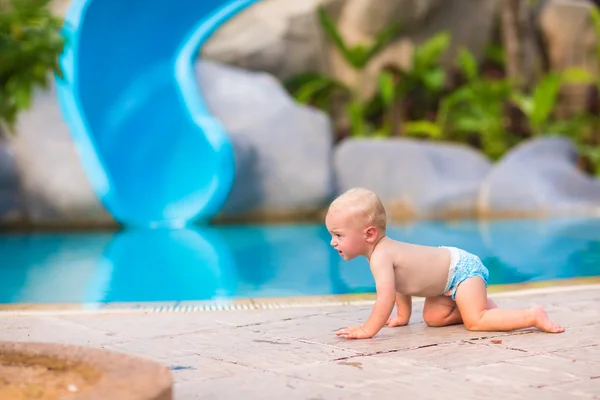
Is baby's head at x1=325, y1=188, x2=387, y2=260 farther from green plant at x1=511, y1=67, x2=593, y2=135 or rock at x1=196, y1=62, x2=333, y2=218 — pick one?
green plant at x1=511, y1=67, x2=593, y2=135

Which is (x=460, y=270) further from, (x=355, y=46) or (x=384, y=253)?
(x=355, y=46)

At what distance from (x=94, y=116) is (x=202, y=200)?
1679 millimetres

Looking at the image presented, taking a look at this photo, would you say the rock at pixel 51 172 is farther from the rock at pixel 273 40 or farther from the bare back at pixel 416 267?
the bare back at pixel 416 267

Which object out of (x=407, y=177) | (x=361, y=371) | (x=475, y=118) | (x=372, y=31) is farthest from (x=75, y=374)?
(x=372, y=31)

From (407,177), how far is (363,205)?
24.5 feet

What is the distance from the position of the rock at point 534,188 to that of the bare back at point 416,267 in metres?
7.15

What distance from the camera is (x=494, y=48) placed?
593 inches

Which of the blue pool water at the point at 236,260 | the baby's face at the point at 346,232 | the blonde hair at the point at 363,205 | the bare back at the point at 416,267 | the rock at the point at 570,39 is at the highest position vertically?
the rock at the point at 570,39

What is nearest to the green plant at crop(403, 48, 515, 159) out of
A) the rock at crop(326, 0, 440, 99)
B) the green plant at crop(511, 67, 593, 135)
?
the green plant at crop(511, 67, 593, 135)

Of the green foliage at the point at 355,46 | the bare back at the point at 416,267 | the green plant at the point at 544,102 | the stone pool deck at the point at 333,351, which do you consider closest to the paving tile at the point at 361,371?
the stone pool deck at the point at 333,351

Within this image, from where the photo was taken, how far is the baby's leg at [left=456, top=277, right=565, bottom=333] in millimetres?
3057

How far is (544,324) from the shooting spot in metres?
3.04

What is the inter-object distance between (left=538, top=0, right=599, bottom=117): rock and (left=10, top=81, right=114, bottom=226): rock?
8.79 meters

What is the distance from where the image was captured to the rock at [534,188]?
10180mm
